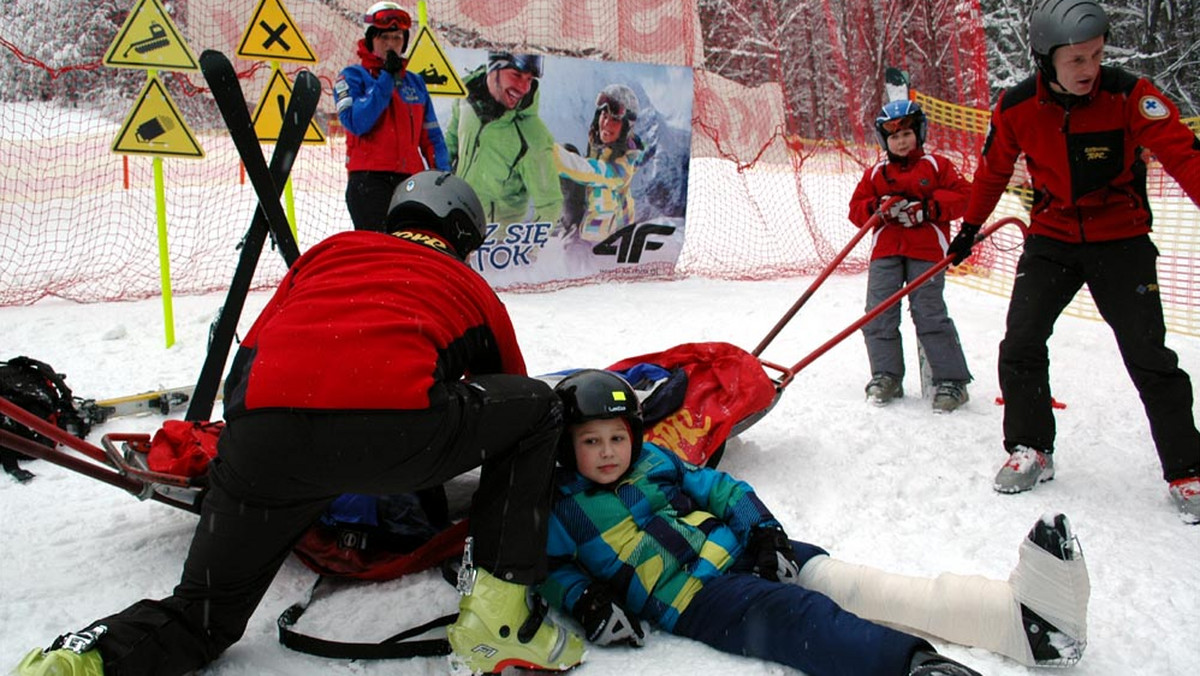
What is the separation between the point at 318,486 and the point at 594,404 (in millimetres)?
912

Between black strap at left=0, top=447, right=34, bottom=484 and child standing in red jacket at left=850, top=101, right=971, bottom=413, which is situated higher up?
child standing in red jacket at left=850, top=101, right=971, bottom=413

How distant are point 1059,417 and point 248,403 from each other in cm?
406

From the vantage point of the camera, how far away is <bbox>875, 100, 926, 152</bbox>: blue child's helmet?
464 centimetres

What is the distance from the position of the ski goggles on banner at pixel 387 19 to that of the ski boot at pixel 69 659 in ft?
12.2

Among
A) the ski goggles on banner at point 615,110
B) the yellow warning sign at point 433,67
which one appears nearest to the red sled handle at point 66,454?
the yellow warning sign at point 433,67

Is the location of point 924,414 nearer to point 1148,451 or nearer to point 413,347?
point 1148,451

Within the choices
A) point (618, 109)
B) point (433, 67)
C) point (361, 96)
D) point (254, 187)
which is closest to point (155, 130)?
point (361, 96)

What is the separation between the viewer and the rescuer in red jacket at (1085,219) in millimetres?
3123

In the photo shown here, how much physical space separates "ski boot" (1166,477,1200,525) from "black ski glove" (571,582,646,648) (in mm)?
2183

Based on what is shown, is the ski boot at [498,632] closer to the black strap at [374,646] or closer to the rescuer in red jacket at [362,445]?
the rescuer in red jacket at [362,445]

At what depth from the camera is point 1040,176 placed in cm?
351

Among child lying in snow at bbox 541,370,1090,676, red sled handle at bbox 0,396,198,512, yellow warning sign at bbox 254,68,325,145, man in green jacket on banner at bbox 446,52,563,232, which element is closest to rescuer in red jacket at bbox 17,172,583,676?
child lying in snow at bbox 541,370,1090,676

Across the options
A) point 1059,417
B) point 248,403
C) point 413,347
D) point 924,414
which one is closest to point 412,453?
point 413,347

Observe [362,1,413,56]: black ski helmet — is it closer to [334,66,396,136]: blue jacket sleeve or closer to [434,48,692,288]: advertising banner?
[334,66,396,136]: blue jacket sleeve
